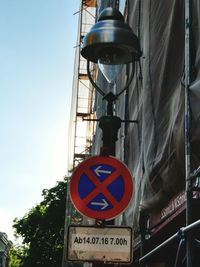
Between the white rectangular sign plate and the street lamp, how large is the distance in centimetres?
71

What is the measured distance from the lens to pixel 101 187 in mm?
4945

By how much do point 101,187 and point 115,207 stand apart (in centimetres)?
21

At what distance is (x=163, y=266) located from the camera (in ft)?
28.5

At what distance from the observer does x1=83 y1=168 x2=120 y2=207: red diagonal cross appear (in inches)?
192

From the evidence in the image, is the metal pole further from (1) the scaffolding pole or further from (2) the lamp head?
(2) the lamp head

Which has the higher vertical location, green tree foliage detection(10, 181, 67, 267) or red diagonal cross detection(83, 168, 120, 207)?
green tree foliage detection(10, 181, 67, 267)

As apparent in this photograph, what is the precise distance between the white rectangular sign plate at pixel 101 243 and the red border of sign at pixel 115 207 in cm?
14

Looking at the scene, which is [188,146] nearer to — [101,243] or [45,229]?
[101,243]

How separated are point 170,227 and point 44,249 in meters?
37.3

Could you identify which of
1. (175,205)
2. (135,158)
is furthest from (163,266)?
(175,205)

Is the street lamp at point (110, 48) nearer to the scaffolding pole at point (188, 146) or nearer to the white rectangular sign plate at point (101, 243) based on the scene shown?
the scaffolding pole at point (188, 146)

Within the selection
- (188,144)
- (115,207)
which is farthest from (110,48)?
(115,207)

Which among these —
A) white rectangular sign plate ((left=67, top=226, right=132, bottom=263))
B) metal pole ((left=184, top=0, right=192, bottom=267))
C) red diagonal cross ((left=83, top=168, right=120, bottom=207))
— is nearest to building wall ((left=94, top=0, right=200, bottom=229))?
metal pole ((left=184, top=0, right=192, bottom=267))

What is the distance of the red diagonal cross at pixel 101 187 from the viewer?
488cm
